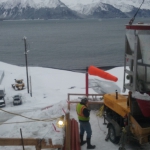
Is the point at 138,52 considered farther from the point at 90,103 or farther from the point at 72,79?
the point at 72,79

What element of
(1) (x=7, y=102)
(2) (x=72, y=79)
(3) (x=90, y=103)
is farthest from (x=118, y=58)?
(3) (x=90, y=103)

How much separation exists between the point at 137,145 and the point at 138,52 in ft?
9.96

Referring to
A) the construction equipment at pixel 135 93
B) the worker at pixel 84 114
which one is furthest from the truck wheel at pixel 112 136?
the worker at pixel 84 114

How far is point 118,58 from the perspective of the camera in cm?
6412

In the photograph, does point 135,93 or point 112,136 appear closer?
point 135,93

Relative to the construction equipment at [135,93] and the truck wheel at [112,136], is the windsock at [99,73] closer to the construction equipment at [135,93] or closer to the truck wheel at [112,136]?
the construction equipment at [135,93]

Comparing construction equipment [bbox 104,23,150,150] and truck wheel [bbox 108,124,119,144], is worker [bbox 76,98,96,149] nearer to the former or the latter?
truck wheel [bbox 108,124,119,144]

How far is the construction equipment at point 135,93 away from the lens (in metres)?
6.67

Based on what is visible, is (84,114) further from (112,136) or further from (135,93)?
(135,93)

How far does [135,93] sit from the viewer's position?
696 cm

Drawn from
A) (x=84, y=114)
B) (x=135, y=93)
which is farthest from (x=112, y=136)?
(x=135, y=93)

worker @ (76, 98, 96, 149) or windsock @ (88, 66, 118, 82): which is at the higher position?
windsock @ (88, 66, 118, 82)

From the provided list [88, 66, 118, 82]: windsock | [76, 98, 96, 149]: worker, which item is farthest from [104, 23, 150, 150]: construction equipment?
[88, 66, 118, 82]: windsock

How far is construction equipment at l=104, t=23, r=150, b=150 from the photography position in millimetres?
6672
